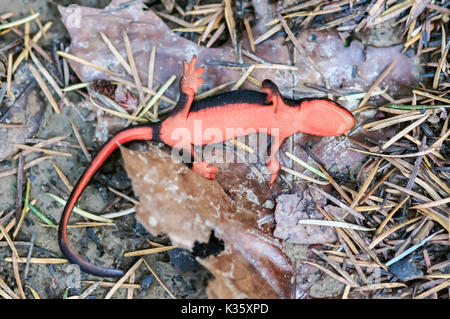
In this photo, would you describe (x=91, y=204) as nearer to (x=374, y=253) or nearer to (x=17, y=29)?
(x=17, y=29)

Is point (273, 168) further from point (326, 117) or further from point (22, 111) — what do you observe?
point (22, 111)

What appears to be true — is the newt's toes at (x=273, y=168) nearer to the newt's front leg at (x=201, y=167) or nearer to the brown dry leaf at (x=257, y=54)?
the newt's front leg at (x=201, y=167)

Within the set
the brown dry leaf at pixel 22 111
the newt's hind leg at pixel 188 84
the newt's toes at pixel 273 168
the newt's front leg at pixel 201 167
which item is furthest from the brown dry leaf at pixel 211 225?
the brown dry leaf at pixel 22 111

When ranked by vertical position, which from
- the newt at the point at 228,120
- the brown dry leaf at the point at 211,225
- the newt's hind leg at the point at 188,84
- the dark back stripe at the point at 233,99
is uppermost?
the newt's hind leg at the point at 188,84

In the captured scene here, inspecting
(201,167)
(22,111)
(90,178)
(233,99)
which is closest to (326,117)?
(233,99)

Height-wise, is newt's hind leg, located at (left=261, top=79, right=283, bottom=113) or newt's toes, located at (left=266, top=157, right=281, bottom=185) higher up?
newt's hind leg, located at (left=261, top=79, right=283, bottom=113)

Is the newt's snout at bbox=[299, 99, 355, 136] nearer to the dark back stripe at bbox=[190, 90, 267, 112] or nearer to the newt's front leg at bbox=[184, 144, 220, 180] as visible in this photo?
the dark back stripe at bbox=[190, 90, 267, 112]

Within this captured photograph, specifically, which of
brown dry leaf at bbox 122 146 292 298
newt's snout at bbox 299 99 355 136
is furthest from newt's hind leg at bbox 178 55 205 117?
newt's snout at bbox 299 99 355 136
